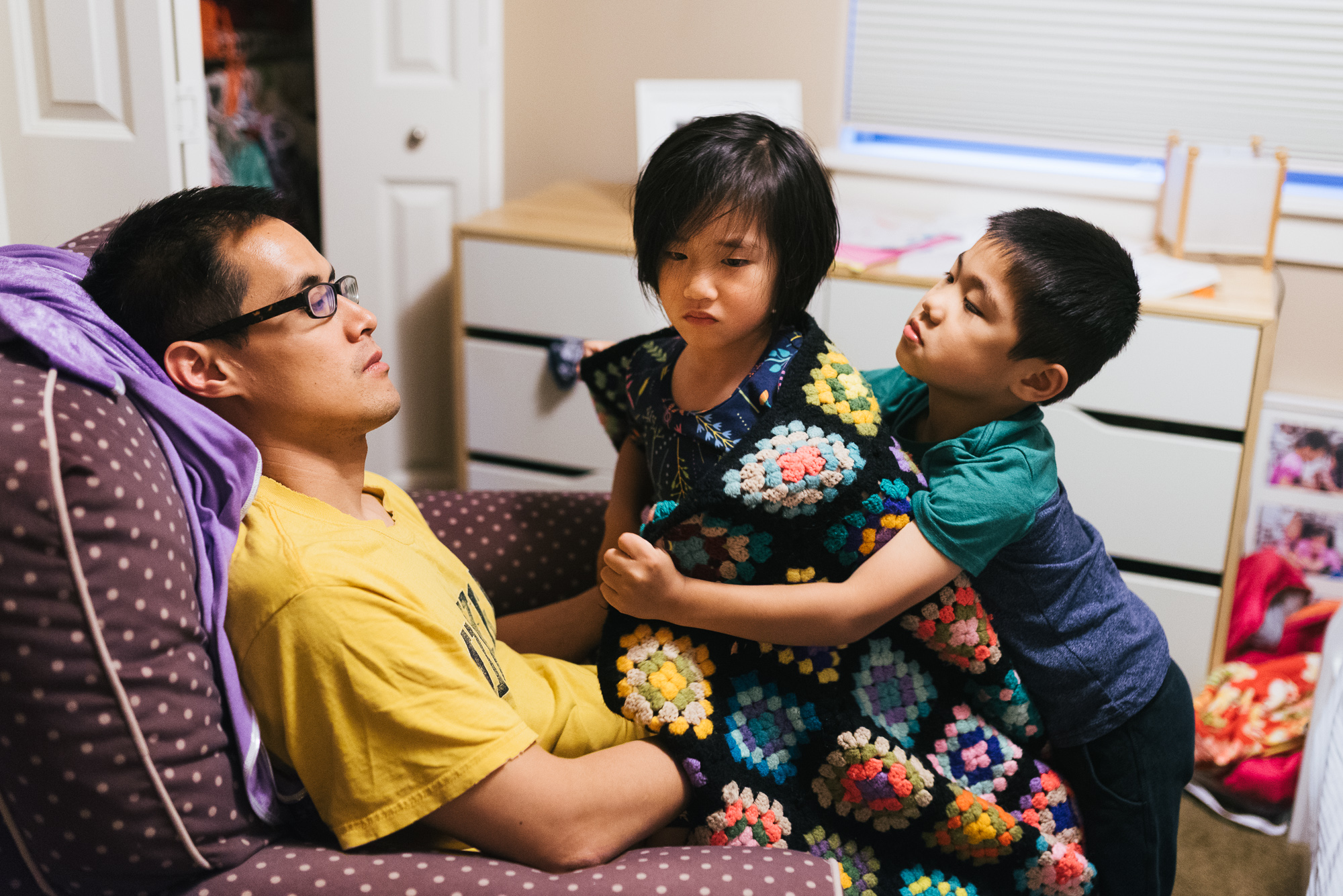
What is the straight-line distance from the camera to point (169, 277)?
1031 mm

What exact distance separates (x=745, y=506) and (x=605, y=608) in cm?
43

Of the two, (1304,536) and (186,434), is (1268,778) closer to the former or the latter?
(1304,536)

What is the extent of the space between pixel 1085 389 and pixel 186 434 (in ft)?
5.67

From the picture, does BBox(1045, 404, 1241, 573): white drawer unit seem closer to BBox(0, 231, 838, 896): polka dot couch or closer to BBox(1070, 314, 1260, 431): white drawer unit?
BBox(1070, 314, 1260, 431): white drawer unit

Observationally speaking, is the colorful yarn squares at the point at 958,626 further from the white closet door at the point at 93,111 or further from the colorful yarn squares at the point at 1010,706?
the white closet door at the point at 93,111

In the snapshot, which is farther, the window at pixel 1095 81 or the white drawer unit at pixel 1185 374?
the window at pixel 1095 81

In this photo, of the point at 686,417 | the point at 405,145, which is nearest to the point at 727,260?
the point at 686,417

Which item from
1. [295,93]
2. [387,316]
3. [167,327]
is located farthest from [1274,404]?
[295,93]

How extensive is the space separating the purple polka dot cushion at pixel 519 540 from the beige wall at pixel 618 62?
1.55 m

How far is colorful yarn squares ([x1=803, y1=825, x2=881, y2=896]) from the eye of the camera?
1.15 metres

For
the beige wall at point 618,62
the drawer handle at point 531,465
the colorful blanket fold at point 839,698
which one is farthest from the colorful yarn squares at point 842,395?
the beige wall at point 618,62

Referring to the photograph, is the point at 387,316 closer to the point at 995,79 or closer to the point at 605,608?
the point at 605,608

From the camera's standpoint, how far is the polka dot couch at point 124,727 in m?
0.81

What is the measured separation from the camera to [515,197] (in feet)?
10.1
